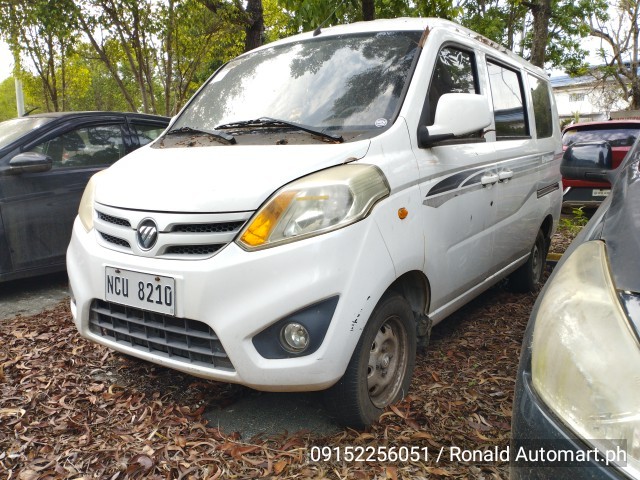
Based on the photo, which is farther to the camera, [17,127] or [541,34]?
[541,34]

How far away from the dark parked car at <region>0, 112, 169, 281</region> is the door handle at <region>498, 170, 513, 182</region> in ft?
11.5

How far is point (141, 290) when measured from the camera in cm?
235

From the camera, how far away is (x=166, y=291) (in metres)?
2.28

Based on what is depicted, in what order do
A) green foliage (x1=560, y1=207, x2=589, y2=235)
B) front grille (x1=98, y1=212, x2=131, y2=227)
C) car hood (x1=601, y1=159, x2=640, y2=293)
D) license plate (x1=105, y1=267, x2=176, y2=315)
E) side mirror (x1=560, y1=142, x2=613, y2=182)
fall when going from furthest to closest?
green foliage (x1=560, y1=207, x2=589, y2=235), side mirror (x1=560, y1=142, x2=613, y2=182), front grille (x1=98, y1=212, x2=131, y2=227), license plate (x1=105, y1=267, x2=176, y2=315), car hood (x1=601, y1=159, x2=640, y2=293)

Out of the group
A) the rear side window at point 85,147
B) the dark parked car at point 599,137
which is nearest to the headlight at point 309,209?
the rear side window at point 85,147

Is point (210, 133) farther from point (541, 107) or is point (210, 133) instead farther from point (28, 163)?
point (541, 107)

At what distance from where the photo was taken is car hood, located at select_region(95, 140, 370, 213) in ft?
7.39

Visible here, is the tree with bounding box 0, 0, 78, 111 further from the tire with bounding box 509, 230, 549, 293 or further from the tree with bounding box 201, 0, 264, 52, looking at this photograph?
the tire with bounding box 509, 230, 549, 293

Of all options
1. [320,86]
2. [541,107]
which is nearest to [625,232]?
[320,86]

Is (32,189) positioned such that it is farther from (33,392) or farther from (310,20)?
(310,20)

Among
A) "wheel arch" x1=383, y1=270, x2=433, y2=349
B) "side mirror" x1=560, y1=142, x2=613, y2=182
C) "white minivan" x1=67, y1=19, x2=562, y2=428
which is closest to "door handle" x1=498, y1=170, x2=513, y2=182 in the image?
"white minivan" x1=67, y1=19, x2=562, y2=428

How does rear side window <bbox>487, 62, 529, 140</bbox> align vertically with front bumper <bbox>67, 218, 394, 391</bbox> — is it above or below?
above

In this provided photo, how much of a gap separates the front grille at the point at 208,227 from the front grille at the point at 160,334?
0.37 meters

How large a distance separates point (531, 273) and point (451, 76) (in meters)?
2.17
